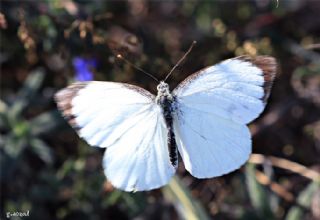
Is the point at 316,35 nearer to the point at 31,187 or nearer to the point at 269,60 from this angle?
the point at 269,60

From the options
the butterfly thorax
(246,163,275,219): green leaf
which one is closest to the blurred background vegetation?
(246,163,275,219): green leaf

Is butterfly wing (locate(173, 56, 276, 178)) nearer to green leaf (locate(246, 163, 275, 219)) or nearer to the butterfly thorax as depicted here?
the butterfly thorax

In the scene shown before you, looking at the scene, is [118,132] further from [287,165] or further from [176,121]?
[287,165]

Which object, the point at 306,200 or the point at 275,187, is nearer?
the point at 306,200

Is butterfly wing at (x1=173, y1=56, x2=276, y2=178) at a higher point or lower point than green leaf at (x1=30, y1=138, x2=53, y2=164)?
higher

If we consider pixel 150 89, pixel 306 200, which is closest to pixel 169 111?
pixel 306 200

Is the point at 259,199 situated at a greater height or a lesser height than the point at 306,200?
lesser

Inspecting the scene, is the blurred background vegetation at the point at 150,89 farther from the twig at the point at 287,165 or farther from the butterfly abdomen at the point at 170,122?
the butterfly abdomen at the point at 170,122
